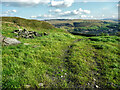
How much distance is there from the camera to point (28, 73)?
7.76 m

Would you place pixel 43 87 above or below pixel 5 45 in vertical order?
below

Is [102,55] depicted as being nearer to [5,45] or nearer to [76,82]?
[76,82]

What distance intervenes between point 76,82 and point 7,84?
19.0 ft

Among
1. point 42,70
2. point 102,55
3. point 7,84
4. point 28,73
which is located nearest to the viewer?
point 7,84

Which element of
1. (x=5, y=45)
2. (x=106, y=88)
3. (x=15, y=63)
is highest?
(x=5, y=45)

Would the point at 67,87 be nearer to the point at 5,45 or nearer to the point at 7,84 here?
the point at 7,84

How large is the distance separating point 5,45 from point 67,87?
12347 millimetres

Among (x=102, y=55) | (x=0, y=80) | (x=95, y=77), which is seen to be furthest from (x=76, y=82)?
(x=102, y=55)

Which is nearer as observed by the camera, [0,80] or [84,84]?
[0,80]

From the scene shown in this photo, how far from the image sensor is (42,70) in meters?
8.63

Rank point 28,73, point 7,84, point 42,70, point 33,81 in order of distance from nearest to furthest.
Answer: point 7,84 → point 33,81 → point 28,73 → point 42,70

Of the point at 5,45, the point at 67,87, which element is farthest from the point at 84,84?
the point at 5,45

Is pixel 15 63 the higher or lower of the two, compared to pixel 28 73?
higher

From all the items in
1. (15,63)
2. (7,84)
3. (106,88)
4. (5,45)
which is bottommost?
(106,88)
